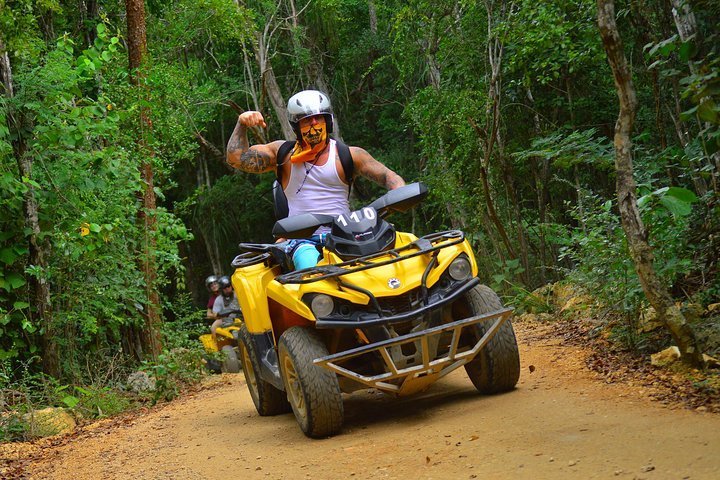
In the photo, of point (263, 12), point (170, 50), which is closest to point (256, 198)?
point (263, 12)

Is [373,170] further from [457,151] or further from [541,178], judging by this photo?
[457,151]

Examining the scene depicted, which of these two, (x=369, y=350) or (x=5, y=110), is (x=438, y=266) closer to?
(x=369, y=350)

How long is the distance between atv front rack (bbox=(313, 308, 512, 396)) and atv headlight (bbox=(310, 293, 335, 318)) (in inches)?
11.6

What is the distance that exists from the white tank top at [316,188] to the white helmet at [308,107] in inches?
12.3

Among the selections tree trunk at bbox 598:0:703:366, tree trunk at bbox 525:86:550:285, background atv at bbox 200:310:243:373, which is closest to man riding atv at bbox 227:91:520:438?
tree trunk at bbox 598:0:703:366

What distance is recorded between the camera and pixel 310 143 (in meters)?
7.00

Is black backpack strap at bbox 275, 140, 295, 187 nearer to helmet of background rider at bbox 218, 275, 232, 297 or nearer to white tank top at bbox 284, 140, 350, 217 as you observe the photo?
white tank top at bbox 284, 140, 350, 217

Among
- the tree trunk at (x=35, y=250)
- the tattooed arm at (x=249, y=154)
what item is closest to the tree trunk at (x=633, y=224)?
the tattooed arm at (x=249, y=154)

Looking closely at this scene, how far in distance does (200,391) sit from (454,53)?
8200mm

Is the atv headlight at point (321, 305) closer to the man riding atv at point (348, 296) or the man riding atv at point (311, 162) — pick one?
the man riding atv at point (348, 296)

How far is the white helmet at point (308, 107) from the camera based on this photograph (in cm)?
685

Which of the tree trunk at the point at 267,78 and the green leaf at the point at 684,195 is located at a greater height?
the tree trunk at the point at 267,78

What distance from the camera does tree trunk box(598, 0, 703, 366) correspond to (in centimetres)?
588

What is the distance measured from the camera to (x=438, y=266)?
604cm
